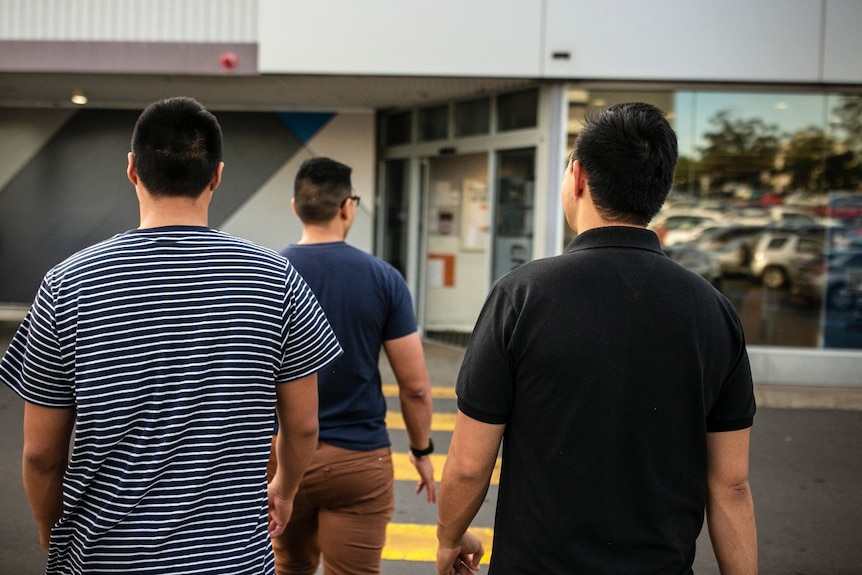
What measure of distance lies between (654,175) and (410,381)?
5.72 feet

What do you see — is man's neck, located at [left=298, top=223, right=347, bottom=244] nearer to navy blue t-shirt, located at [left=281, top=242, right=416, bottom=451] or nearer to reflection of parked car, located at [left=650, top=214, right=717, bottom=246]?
navy blue t-shirt, located at [left=281, top=242, right=416, bottom=451]

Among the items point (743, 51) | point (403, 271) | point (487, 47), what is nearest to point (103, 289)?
point (487, 47)

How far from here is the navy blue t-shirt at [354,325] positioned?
3.35 meters

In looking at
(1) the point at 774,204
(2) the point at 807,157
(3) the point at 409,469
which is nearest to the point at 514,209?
(1) the point at 774,204

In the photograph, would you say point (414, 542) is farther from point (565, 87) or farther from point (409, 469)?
point (565, 87)

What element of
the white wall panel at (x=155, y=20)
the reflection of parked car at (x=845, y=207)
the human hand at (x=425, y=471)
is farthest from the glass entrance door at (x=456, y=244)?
the human hand at (x=425, y=471)

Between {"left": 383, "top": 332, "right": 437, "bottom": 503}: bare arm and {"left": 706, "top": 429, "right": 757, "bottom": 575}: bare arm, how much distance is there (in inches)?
59.4

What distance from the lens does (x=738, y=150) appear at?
10.3 metres

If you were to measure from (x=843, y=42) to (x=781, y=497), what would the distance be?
5.79m

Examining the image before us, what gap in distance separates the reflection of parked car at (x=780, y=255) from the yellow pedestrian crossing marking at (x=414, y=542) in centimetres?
631

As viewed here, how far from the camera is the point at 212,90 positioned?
1205 centimetres

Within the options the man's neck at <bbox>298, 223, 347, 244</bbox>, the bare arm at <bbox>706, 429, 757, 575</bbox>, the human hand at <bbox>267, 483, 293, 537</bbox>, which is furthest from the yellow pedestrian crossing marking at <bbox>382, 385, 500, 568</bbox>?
the bare arm at <bbox>706, 429, 757, 575</bbox>

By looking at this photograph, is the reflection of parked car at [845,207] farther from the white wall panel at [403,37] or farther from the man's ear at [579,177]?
the man's ear at [579,177]

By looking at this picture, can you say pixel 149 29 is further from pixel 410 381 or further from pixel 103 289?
pixel 103 289
